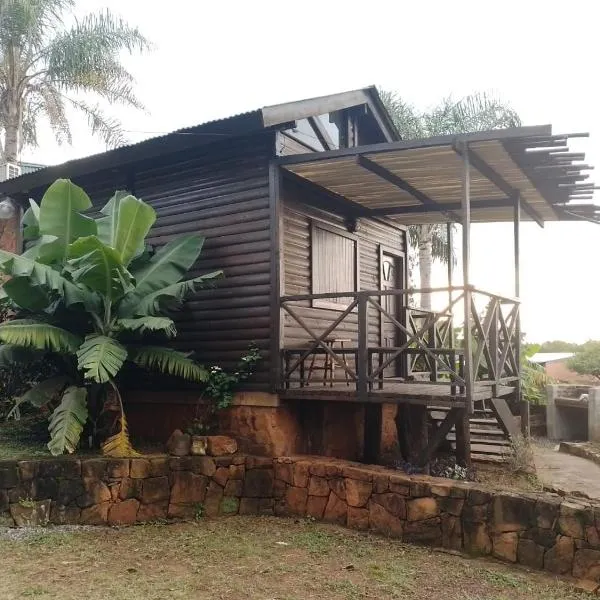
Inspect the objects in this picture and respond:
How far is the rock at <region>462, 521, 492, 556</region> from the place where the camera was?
6.78 m

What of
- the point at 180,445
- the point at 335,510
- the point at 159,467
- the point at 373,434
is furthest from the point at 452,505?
the point at 159,467

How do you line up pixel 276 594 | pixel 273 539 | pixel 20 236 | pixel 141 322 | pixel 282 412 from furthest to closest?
1. pixel 20 236
2. pixel 282 412
3. pixel 141 322
4. pixel 273 539
5. pixel 276 594

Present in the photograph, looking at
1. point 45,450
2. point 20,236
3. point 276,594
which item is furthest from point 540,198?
point 20,236

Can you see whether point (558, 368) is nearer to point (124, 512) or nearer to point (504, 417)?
point (504, 417)

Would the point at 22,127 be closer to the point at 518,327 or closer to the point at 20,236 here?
the point at 20,236

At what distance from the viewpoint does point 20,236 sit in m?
11.8

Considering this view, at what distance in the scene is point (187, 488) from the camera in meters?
7.86

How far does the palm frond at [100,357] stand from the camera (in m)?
7.06

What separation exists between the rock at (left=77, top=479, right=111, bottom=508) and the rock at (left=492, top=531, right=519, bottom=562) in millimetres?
4159

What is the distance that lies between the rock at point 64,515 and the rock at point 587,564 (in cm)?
513

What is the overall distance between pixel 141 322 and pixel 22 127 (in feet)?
49.5

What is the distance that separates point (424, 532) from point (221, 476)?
244 cm

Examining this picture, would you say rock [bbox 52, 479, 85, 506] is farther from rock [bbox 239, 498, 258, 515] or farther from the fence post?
the fence post

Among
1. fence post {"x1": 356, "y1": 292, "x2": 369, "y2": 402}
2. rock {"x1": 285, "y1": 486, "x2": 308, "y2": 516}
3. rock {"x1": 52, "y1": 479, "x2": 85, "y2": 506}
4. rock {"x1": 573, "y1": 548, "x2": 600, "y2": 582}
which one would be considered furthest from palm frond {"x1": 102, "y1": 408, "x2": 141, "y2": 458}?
rock {"x1": 573, "y1": 548, "x2": 600, "y2": 582}
